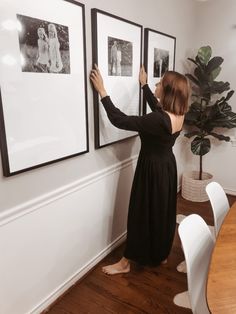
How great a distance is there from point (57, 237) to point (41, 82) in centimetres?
101

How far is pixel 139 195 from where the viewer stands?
81.8 inches

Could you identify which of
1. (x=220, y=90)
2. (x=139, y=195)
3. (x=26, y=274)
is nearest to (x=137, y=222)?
(x=139, y=195)

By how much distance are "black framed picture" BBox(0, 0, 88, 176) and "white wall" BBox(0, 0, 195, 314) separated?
104 millimetres

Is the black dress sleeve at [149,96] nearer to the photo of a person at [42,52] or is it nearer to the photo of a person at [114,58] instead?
the photo of a person at [114,58]

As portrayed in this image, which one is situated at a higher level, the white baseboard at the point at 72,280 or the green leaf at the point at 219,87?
the green leaf at the point at 219,87

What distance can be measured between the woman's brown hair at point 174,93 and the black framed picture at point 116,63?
1.31 ft

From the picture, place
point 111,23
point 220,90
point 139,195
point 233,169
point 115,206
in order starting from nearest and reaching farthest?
point 111,23, point 139,195, point 115,206, point 220,90, point 233,169

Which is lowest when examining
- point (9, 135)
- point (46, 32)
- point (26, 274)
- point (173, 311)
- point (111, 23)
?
point (173, 311)

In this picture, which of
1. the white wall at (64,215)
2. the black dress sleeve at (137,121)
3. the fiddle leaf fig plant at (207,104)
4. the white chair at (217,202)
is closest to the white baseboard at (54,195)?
the white wall at (64,215)

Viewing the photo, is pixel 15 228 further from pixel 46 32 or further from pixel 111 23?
pixel 111 23

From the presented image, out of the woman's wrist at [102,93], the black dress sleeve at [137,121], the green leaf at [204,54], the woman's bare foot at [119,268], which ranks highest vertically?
the green leaf at [204,54]

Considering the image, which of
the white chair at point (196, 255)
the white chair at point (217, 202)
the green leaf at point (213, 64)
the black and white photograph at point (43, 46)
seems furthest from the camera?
the green leaf at point (213, 64)

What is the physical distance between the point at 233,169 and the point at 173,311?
94.7 inches

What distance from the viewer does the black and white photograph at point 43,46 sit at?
53.7 inches
